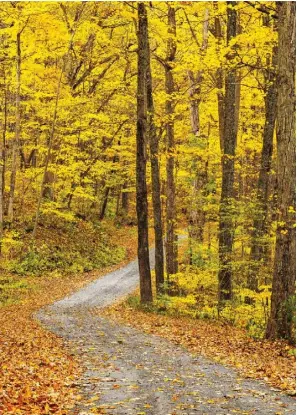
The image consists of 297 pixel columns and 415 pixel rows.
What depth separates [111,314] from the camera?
15781 mm

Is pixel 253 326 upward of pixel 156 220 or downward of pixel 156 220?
downward

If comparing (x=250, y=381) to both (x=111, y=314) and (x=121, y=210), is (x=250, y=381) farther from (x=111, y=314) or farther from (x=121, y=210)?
(x=121, y=210)

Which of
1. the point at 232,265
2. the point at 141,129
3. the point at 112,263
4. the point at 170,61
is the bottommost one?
the point at 112,263

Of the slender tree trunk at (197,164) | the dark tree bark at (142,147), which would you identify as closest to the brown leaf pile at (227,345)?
the dark tree bark at (142,147)

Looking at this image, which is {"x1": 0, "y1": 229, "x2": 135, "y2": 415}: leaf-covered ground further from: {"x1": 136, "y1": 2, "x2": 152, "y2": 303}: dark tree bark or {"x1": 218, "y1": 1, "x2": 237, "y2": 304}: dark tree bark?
{"x1": 218, "y1": 1, "x2": 237, "y2": 304}: dark tree bark

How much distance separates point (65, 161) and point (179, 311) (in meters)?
12.6

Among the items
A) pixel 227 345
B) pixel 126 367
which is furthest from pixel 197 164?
pixel 126 367

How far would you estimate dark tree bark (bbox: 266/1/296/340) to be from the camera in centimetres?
1079

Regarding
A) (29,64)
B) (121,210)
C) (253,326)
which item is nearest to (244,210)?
(253,326)

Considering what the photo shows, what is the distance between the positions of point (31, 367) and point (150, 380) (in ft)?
6.44

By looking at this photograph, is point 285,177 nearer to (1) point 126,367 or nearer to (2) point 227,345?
(2) point 227,345

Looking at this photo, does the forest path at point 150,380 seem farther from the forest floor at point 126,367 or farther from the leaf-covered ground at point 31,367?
the leaf-covered ground at point 31,367

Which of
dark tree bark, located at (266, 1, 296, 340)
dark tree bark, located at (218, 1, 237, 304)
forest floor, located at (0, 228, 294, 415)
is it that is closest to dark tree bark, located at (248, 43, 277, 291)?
dark tree bark, located at (218, 1, 237, 304)

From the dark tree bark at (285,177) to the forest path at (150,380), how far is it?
2274mm
